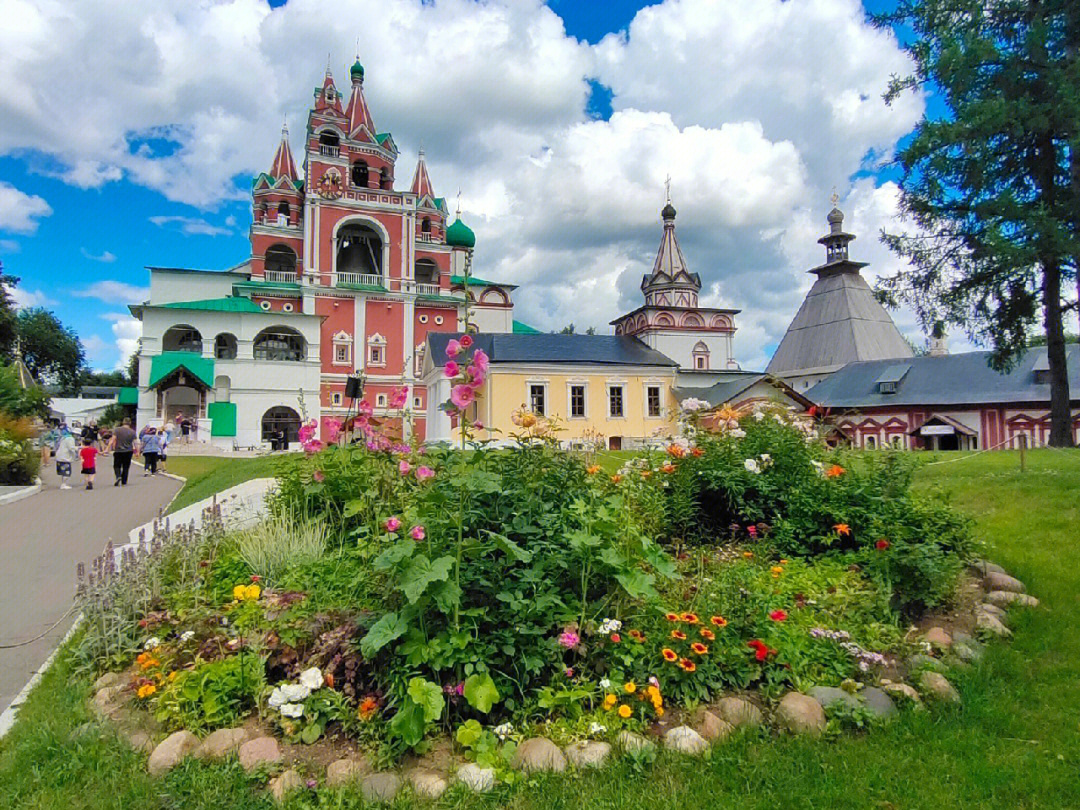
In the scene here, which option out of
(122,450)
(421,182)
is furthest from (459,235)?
(122,450)

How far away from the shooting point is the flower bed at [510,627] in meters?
2.91

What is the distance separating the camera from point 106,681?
3.49 m

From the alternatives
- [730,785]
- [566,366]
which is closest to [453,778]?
[730,785]

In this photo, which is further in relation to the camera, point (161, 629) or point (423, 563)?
point (161, 629)

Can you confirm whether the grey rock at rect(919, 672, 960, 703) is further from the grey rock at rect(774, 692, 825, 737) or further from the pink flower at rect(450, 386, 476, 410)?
the pink flower at rect(450, 386, 476, 410)

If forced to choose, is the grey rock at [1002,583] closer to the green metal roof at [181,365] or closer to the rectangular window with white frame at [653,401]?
the rectangular window with white frame at [653,401]

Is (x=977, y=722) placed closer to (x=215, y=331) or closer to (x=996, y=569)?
(x=996, y=569)

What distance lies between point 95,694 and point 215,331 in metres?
37.2

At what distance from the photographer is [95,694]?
338 centimetres

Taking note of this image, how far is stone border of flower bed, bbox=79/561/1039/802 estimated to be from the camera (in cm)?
260

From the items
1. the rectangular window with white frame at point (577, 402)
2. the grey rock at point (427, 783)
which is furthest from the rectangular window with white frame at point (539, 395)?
the grey rock at point (427, 783)

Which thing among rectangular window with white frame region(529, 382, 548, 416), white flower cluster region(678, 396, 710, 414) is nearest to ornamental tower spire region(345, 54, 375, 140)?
rectangular window with white frame region(529, 382, 548, 416)

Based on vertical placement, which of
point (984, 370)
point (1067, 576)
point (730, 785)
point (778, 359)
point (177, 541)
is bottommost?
point (730, 785)

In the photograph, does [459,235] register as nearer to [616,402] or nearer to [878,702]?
[616,402]
